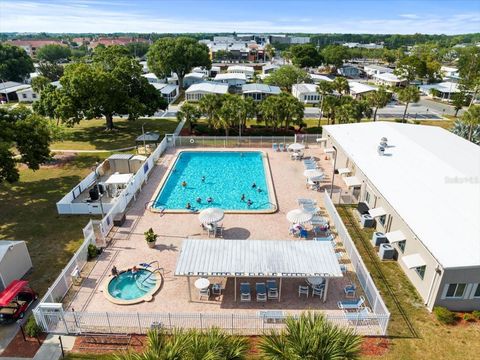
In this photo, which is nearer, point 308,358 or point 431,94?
point 308,358

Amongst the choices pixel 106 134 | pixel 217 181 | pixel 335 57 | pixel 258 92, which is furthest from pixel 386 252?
pixel 335 57

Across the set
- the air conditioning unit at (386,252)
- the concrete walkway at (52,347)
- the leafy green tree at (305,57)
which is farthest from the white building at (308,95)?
the concrete walkway at (52,347)

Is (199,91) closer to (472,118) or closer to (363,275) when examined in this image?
(472,118)

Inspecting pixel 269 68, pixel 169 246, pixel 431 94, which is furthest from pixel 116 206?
pixel 269 68

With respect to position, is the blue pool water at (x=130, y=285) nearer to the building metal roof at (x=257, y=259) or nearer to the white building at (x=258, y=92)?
the building metal roof at (x=257, y=259)

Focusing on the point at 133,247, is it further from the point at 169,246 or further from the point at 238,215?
the point at 238,215

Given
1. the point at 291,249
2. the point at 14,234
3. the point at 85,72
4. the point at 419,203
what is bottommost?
the point at 14,234

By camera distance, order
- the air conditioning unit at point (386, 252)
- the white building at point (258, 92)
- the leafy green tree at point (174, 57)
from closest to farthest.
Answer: the air conditioning unit at point (386, 252) → the white building at point (258, 92) → the leafy green tree at point (174, 57)
